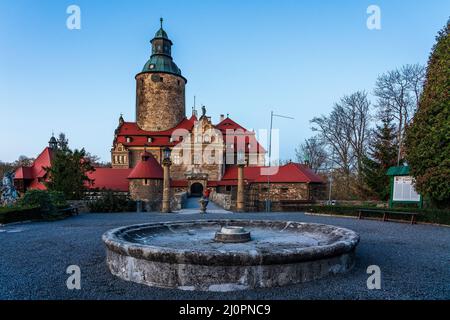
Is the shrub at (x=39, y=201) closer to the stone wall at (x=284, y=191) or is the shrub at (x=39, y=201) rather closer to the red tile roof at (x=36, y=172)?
the stone wall at (x=284, y=191)

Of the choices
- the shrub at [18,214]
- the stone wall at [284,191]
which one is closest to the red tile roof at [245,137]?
the stone wall at [284,191]

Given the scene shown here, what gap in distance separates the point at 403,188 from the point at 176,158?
87.7 ft

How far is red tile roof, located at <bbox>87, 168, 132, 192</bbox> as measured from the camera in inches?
1256

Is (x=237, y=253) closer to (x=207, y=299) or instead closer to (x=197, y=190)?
(x=207, y=299)

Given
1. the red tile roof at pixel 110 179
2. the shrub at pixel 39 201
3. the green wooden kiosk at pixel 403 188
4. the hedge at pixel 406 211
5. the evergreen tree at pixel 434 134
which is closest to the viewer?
the hedge at pixel 406 211

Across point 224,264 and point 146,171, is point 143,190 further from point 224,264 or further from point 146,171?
point 224,264

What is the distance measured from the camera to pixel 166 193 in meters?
20.8

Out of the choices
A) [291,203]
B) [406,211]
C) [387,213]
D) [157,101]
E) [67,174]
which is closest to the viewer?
[406,211]

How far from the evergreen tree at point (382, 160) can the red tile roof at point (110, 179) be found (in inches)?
909

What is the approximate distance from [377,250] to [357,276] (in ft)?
9.57

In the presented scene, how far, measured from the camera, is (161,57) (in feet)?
149

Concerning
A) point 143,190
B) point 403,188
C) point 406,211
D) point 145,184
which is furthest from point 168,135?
point 406,211

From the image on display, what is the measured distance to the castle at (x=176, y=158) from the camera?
27.2 meters
